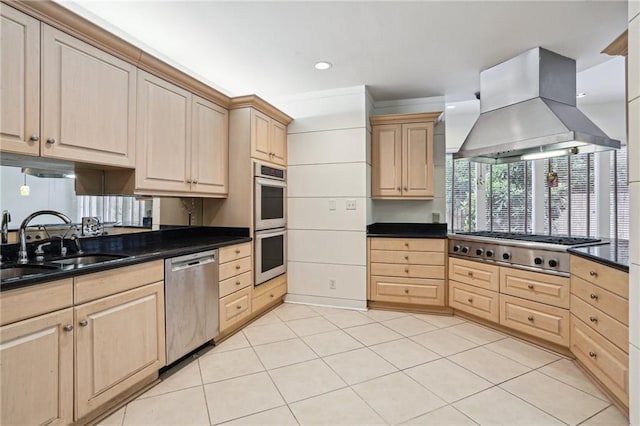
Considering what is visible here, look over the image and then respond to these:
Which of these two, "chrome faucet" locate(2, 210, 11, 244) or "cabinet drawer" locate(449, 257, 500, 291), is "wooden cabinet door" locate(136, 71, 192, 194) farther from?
"cabinet drawer" locate(449, 257, 500, 291)

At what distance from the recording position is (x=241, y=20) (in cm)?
229

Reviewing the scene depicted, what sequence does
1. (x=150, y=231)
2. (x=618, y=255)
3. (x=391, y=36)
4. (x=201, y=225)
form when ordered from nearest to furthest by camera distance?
(x=618, y=255), (x=391, y=36), (x=150, y=231), (x=201, y=225)

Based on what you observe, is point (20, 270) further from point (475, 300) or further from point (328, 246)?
point (475, 300)

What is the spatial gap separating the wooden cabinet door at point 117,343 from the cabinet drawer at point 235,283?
66 centimetres

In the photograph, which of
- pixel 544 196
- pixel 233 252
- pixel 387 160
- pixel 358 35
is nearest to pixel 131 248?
pixel 233 252

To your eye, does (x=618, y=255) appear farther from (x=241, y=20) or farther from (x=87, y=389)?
(x=87, y=389)

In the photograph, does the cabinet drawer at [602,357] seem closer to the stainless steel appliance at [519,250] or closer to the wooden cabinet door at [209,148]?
the stainless steel appliance at [519,250]

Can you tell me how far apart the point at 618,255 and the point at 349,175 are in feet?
7.71

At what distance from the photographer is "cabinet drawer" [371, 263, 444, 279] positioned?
11.2 ft

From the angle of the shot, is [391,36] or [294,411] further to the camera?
[391,36]

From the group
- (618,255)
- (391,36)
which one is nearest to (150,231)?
(391,36)

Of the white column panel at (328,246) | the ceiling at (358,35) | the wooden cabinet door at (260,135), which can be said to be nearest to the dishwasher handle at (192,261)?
the wooden cabinet door at (260,135)

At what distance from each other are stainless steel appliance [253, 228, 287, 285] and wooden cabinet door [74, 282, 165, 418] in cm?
120

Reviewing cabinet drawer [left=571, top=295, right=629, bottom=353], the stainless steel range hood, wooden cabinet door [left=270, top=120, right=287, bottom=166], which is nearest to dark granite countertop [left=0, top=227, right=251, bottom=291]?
wooden cabinet door [left=270, top=120, right=287, bottom=166]
